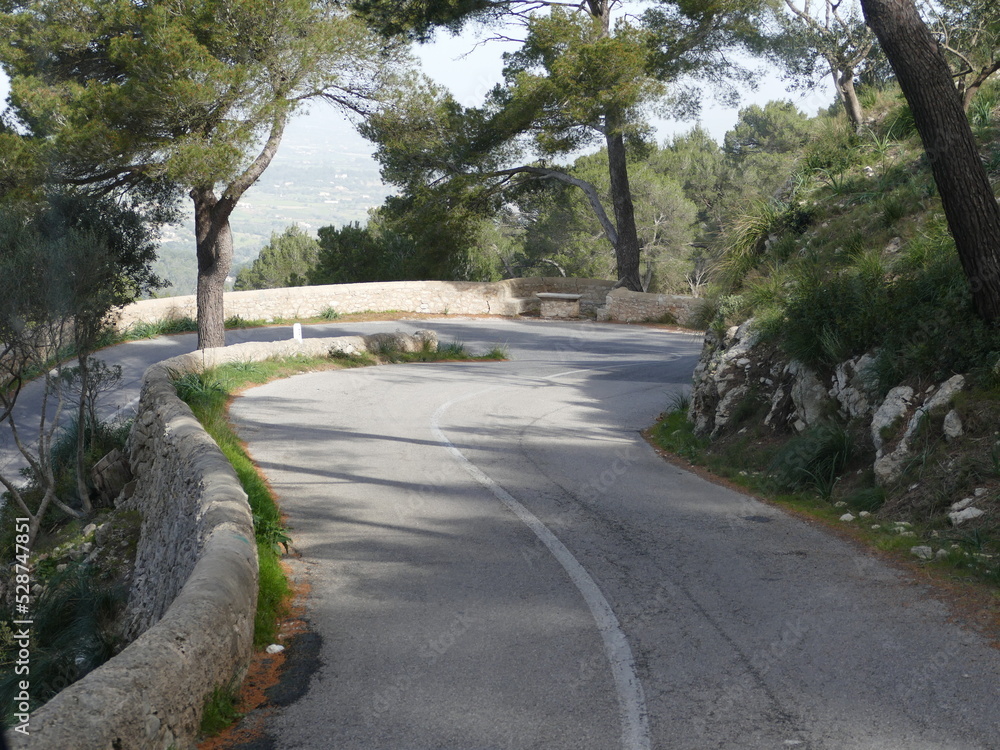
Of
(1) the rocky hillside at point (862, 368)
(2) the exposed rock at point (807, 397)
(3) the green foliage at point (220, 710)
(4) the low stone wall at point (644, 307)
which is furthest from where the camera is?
(4) the low stone wall at point (644, 307)

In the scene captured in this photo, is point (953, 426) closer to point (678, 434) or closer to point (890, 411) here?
point (890, 411)

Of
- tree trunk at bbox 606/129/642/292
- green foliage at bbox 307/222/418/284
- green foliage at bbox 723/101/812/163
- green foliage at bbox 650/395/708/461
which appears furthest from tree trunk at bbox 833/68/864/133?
green foliage at bbox 723/101/812/163

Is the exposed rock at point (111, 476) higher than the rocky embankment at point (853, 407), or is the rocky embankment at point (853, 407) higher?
the rocky embankment at point (853, 407)

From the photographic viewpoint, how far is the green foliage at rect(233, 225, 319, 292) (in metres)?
69.8

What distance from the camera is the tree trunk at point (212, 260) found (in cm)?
2334

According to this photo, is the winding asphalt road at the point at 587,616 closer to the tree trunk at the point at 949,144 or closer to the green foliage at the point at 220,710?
the green foliage at the point at 220,710

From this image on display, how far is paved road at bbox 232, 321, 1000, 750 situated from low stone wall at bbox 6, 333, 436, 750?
0.51 m

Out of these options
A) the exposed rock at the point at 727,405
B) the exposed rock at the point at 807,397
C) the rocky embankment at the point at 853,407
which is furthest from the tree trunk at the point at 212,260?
the exposed rock at the point at 807,397

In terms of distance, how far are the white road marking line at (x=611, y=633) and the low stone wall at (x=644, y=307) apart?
2480 centimetres

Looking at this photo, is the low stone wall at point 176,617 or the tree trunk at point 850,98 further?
the tree trunk at point 850,98

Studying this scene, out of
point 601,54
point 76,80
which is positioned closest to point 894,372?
point 76,80

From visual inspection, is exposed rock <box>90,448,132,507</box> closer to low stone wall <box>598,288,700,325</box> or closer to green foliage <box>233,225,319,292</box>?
low stone wall <box>598,288,700,325</box>

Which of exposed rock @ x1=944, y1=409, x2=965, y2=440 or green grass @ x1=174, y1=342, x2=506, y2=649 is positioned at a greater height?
exposed rock @ x1=944, y1=409, x2=965, y2=440

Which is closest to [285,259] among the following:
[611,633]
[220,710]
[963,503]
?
[963,503]
